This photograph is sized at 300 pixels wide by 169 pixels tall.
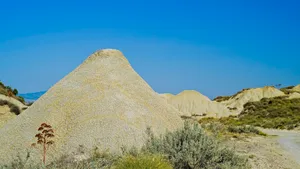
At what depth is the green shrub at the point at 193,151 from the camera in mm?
7789

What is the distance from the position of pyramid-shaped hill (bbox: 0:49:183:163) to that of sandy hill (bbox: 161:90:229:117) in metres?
40.2

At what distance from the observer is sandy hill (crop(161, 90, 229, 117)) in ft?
175

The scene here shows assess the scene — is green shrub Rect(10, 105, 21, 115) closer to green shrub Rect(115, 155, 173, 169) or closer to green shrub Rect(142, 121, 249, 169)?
green shrub Rect(142, 121, 249, 169)

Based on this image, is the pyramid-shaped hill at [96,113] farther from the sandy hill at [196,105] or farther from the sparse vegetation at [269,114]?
the sandy hill at [196,105]

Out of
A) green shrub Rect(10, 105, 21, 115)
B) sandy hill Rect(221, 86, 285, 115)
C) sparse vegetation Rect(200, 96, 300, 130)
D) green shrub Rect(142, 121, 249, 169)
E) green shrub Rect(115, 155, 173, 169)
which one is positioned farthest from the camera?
sandy hill Rect(221, 86, 285, 115)

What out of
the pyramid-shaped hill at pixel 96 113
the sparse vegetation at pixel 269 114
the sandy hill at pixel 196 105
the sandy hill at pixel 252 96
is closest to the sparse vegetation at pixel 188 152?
the pyramid-shaped hill at pixel 96 113

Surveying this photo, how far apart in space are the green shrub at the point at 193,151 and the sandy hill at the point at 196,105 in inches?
1708

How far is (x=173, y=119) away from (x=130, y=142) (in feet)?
7.29

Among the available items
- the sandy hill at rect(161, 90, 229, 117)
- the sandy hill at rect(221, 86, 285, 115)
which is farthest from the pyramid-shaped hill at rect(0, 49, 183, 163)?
the sandy hill at rect(221, 86, 285, 115)

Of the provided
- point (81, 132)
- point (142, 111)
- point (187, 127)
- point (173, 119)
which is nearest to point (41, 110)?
point (81, 132)

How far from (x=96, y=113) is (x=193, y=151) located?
137 inches

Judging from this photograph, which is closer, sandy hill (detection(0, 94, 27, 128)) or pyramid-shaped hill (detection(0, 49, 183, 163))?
pyramid-shaped hill (detection(0, 49, 183, 163))

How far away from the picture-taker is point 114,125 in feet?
32.5

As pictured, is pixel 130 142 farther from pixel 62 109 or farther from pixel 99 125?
pixel 62 109
